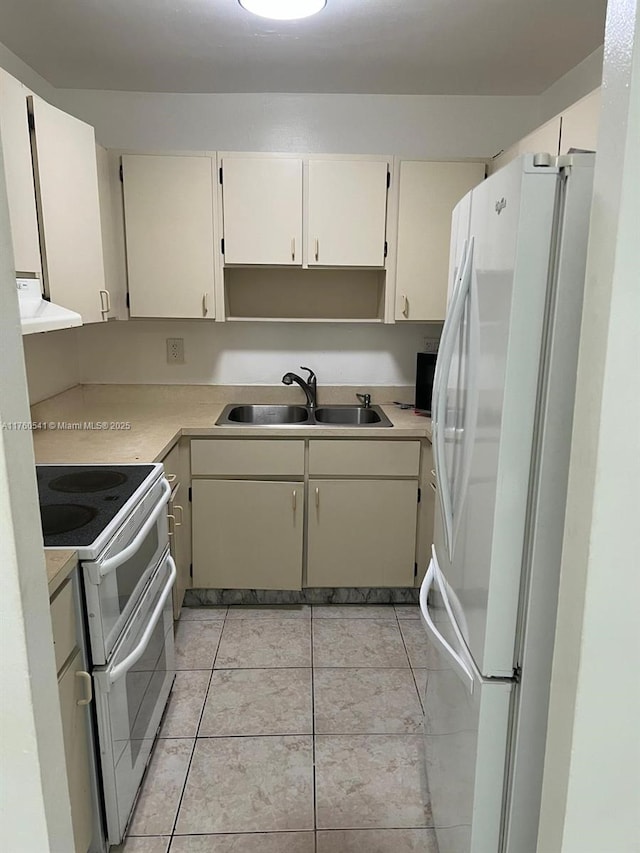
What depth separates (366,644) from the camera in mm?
2621

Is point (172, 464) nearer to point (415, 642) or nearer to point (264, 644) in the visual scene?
point (264, 644)

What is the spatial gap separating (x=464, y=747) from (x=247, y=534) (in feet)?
5.34

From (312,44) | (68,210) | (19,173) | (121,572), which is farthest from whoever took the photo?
(312,44)

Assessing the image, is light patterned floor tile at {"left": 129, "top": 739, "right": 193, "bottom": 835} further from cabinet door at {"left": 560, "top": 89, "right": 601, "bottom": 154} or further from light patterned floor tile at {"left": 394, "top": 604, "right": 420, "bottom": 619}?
cabinet door at {"left": 560, "top": 89, "right": 601, "bottom": 154}

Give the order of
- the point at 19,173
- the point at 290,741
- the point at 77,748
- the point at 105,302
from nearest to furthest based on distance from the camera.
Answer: the point at 77,748 → the point at 19,173 → the point at 290,741 → the point at 105,302

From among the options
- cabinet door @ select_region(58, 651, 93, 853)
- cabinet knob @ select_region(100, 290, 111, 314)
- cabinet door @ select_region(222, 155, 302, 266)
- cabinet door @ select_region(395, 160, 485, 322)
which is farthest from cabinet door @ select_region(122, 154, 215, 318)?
cabinet door @ select_region(58, 651, 93, 853)

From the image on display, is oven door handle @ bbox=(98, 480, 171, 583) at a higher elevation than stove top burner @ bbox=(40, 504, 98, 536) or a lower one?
lower

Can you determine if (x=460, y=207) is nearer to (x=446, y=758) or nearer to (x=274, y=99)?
(x=446, y=758)

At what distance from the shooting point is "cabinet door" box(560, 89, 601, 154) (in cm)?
163

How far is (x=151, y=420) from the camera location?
2.83 metres

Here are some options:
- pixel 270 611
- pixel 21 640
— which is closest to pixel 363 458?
pixel 270 611

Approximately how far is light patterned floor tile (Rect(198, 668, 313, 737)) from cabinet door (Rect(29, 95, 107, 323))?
1515 millimetres

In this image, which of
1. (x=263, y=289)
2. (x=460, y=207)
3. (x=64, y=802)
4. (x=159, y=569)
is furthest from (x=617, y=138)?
(x=263, y=289)

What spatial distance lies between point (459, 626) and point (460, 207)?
39.9 inches
